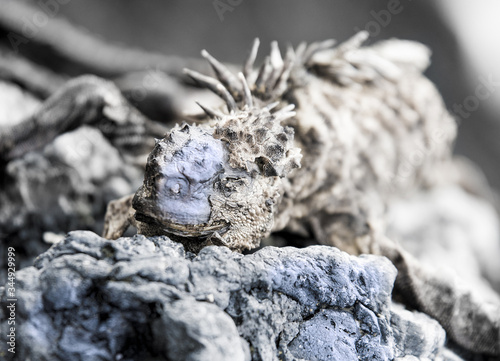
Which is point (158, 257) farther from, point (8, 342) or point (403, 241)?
point (403, 241)

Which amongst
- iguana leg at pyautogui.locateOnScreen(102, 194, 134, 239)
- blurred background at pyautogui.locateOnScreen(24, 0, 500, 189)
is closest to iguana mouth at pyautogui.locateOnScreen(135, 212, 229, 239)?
iguana leg at pyautogui.locateOnScreen(102, 194, 134, 239)

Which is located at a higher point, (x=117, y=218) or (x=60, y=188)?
(x=60, y=188)

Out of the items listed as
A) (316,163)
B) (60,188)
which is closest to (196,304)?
(316,163)

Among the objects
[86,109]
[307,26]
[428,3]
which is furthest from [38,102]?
[428,3]

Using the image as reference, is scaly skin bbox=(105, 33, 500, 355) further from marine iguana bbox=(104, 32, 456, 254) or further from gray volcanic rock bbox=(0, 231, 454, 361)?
gray volcanic rock bbox=(0, 231, 454, 361)

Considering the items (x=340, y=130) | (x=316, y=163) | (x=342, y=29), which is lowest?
(x=316, y=163)

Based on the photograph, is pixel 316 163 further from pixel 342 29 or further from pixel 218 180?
pixel 342 29
